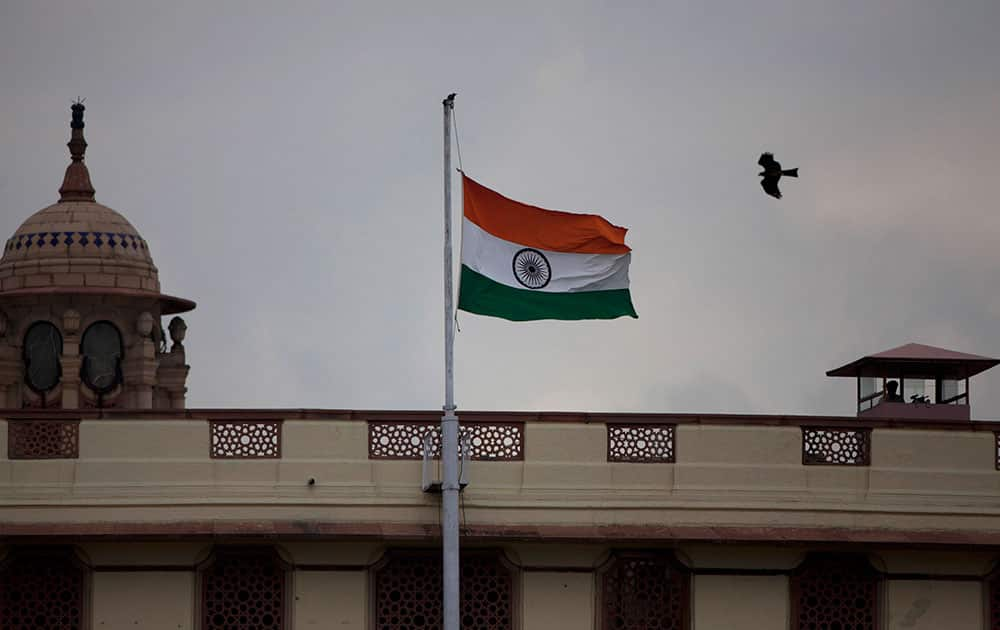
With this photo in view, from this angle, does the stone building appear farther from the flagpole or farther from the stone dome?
the stone dome

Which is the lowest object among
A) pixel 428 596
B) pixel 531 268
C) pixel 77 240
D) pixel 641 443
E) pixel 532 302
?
pixel 428 596

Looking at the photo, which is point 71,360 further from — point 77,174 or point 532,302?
point 532,302

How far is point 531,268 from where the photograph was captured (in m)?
34.4

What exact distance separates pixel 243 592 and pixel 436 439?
2561 millimetres

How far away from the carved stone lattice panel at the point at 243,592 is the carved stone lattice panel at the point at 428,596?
3.47ft

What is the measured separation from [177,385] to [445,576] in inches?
361

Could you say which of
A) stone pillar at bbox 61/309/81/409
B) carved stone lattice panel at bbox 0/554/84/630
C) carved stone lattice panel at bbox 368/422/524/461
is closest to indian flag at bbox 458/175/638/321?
carved stone lattice panel at bbox 368/422/524/461

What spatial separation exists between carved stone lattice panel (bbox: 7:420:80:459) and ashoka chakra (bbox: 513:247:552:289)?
507 cm

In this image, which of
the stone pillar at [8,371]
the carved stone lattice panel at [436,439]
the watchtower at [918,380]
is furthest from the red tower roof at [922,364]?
the stone pillar at [8,371]

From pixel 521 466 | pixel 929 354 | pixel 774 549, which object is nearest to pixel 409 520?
pixel 521 466

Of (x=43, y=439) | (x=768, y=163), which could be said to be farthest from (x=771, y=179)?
(x=43, y=439)

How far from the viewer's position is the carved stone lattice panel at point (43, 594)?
118 ft

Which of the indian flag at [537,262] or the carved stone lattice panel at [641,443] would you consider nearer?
the indian flag at [537,262]

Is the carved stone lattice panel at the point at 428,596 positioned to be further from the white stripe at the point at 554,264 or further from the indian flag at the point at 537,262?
the white stripe at the point at 554,264
